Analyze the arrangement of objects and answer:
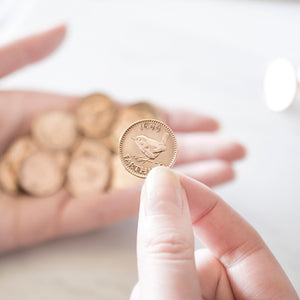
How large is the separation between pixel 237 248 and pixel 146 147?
1.00 feet

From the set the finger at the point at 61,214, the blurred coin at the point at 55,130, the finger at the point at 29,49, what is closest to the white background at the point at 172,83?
the finger at the point at 61,214

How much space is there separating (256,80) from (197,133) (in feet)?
1.62

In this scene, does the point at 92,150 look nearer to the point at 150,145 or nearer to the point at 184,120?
the point at 184,120

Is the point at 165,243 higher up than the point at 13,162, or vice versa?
the point at 13,162

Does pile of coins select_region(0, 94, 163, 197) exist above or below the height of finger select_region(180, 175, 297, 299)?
above

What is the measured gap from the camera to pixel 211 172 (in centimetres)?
129

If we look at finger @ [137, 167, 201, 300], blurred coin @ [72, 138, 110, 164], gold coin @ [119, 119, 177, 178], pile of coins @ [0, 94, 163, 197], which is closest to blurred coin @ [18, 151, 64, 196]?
pile of coins @ [0, 94, 163, 197]

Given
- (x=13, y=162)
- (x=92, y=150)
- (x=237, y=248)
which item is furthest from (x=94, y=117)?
(x=237, y=248)

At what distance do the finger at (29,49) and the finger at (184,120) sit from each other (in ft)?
1.65

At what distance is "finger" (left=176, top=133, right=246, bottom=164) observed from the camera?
1.38 m

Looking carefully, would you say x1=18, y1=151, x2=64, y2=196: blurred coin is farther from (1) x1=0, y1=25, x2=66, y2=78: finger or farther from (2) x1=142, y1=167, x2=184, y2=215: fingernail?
(2) x1=142, y1=167, x2=184, y2=215: fingernail

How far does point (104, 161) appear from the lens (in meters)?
1.36

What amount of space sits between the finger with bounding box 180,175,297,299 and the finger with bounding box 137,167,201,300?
99mm

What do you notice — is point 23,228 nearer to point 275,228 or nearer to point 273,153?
point 275,228
